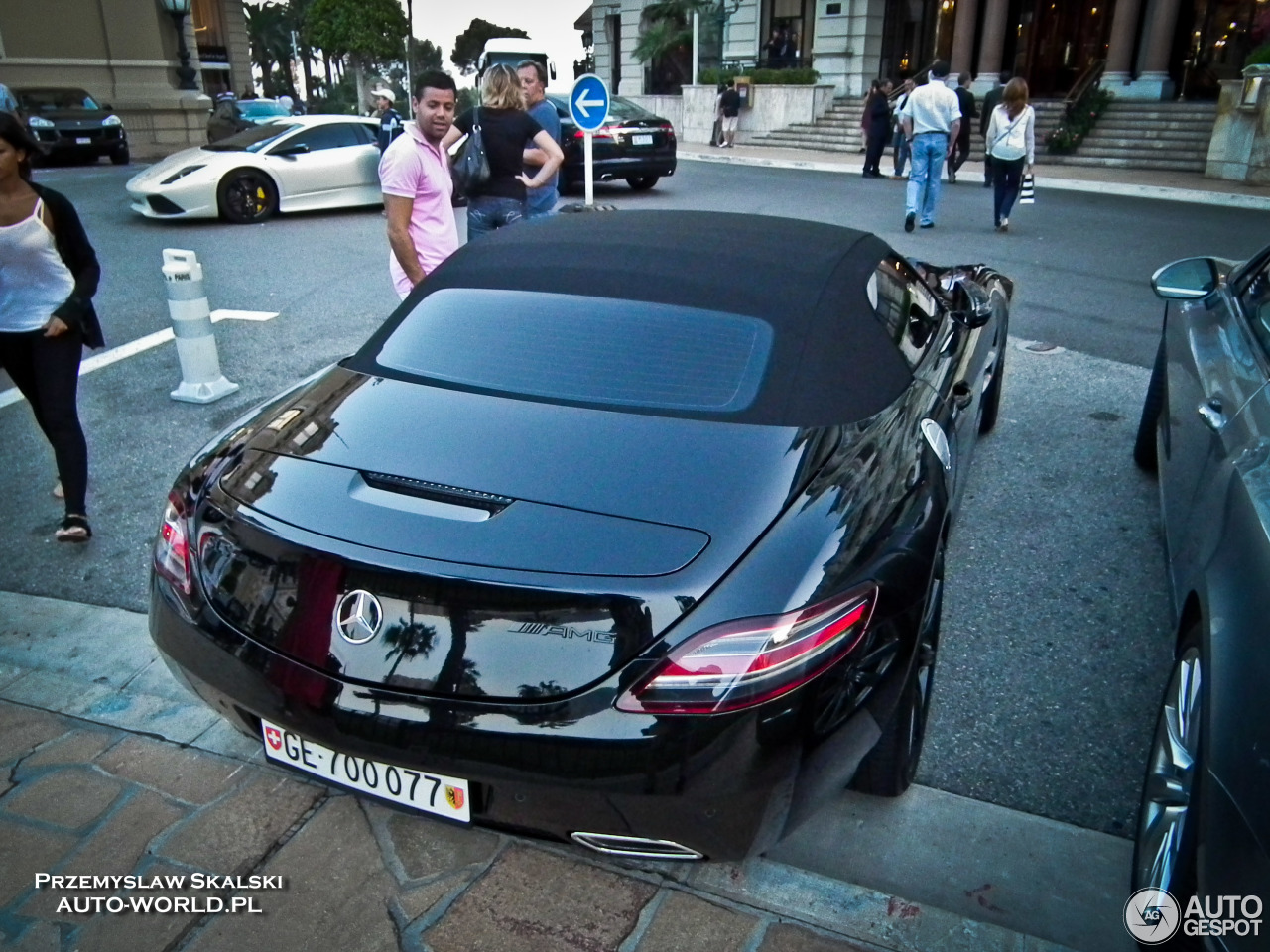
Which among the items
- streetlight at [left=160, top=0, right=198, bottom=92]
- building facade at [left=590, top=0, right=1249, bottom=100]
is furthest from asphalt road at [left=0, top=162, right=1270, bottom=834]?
streetlight at [left=160, top=0, right=198, bottom=92]

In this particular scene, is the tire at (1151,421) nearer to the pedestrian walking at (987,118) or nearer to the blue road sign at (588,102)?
the blue road sign at (588,102)

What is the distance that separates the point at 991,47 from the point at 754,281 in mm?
25942

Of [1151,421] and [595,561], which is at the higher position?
[595,561]

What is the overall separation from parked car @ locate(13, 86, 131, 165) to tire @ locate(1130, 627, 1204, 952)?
2184 cm

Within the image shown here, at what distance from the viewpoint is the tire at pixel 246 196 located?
479 inches

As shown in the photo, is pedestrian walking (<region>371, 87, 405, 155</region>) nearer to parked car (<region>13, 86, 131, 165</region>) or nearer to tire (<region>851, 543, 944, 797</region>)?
parked car (<region>13, 86, 131, 165</region>)

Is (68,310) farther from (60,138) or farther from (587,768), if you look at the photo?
(60,138)

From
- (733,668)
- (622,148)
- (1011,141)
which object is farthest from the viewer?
(622,148)

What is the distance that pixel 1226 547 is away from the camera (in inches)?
89.9

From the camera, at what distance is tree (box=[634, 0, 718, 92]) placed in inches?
1216

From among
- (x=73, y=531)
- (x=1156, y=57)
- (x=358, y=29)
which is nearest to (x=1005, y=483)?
(x=73, y=531)

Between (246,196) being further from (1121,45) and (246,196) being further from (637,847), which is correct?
(1121,45)

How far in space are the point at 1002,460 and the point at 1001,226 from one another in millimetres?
7832

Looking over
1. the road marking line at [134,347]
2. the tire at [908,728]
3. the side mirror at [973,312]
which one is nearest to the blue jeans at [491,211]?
the road marking line at [134,347]
